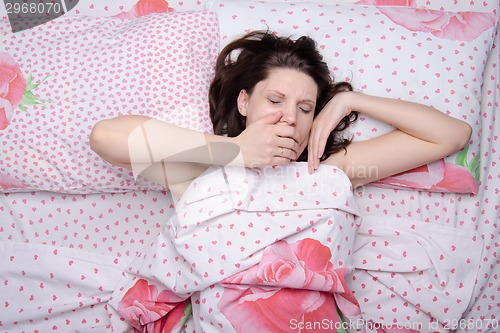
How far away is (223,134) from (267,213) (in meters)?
0.28

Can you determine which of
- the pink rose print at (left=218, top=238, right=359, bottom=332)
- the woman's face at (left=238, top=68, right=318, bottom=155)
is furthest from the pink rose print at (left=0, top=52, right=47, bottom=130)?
the pink rose print at (left=218, top=238, right=359, bottom=332)

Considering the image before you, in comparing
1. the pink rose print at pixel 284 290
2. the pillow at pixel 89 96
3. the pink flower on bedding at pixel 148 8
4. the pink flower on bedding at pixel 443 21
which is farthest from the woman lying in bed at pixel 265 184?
the pink flower on bedding at pixel 148 8

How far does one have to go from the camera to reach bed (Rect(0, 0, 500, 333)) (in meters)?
1.51

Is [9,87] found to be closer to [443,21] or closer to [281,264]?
[281,264]

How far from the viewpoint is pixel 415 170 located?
157cm

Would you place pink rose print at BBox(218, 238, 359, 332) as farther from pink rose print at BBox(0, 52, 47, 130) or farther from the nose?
pink rose print at BBox(0, 52, 47, 130)

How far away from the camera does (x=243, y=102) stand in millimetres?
1500

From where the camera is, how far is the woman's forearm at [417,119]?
1.48 meters

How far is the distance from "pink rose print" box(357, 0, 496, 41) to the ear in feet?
1.60

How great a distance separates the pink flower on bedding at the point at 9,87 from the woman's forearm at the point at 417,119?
833 millimetres

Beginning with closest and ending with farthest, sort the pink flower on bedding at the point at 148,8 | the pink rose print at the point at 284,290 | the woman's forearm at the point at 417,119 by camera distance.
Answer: the pink rose print at the point at 284,290 < the woman's forearm at the point at 417,119 < the pink flower on bedding at the point at 148,8

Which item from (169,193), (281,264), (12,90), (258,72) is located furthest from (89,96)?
(281,264)

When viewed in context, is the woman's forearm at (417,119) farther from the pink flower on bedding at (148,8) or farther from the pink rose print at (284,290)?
the pink flower on bedding at (148,8)

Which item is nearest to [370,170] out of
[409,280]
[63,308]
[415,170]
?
[415,170]
